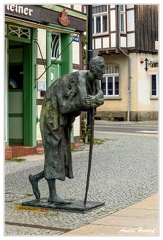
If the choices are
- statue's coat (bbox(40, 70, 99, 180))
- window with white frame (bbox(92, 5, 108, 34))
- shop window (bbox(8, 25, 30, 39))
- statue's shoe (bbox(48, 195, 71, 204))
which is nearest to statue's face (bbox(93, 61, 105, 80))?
statue's coat (bbox(40, 70, 99, 180))

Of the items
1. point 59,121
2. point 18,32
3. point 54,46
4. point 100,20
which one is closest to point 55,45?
point 54,46

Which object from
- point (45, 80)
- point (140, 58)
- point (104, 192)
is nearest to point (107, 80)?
point (140, 58)

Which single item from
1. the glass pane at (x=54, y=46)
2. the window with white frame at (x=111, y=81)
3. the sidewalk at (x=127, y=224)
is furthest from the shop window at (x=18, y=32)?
the window with white frame at (x=111, y=81)

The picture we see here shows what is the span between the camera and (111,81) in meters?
29.6

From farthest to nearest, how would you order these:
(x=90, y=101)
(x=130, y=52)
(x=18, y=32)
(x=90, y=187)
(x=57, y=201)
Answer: (x=130, y=52) → (x=18, y=32) → (x=90, y=187) → (x=57, y=201) → (x=90, y=101)

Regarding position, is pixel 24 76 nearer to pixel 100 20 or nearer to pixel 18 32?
pixel 18 32

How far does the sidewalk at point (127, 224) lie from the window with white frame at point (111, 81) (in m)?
23.1

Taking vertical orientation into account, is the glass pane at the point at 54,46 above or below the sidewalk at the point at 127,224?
above

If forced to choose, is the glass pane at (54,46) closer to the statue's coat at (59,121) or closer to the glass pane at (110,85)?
the statue's coat at (59,121)

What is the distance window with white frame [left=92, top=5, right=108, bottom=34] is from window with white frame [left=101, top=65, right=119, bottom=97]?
2251 millimetres

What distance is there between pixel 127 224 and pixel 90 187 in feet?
7.86

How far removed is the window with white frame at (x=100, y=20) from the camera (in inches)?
1123

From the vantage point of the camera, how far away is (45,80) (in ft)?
41.9

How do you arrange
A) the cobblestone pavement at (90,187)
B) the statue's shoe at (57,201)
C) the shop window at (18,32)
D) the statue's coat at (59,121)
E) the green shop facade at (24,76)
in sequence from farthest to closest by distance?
the green shop facade at (24,76) → the shop window at (18,32) → the statue's shoe at (57,201) → the statue's coat at (59,121) → the cobblestone pavement at (90,187)
